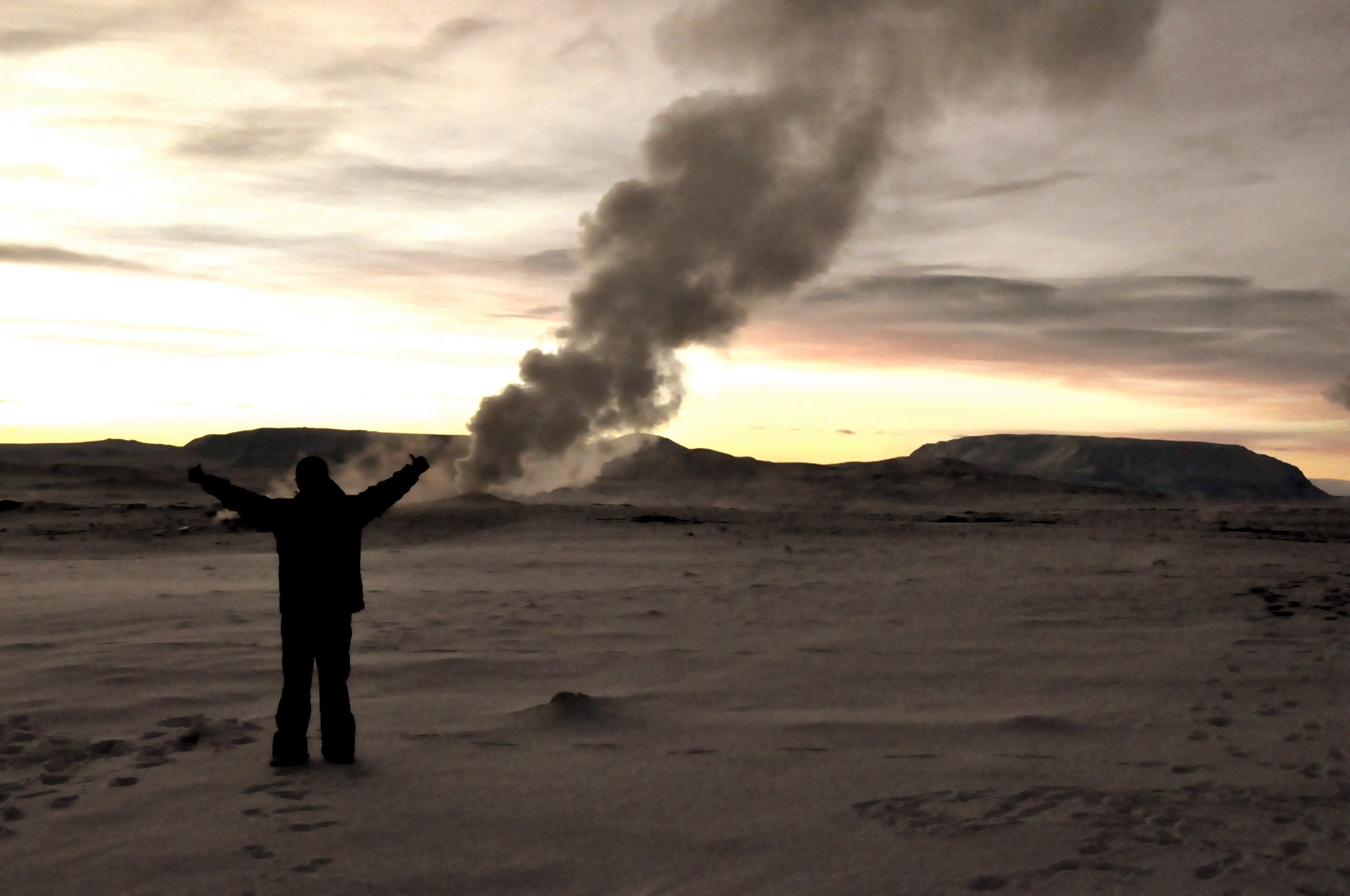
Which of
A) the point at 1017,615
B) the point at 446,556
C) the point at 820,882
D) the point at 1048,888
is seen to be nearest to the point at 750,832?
the point at 820,882

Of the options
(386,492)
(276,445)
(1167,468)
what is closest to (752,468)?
(1167,468)

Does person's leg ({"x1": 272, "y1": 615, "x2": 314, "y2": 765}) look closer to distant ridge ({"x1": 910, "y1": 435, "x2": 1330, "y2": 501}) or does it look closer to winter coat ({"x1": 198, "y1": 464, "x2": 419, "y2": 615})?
winter coat ({"x1": 198, "y1": 464, "x2": 419, "y2": 615})

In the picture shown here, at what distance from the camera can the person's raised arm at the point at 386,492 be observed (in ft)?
19.9

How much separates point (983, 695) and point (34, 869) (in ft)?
20.8

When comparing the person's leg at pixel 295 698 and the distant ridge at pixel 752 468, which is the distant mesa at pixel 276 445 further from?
the person's leg at pixel 295 698

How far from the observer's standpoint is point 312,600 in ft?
19.4

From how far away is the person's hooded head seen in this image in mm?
5945

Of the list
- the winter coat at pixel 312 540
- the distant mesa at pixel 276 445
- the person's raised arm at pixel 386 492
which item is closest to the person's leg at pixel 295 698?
Result: the winter coat at pixel 312 540

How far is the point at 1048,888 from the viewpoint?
14.2 feet

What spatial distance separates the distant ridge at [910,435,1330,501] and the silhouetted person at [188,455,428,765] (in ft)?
410

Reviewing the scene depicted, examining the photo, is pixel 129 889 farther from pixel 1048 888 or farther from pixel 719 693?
pixel 719 693

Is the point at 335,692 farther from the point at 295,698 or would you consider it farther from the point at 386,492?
the point at 386,492

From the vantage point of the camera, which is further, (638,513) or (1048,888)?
(638,513)

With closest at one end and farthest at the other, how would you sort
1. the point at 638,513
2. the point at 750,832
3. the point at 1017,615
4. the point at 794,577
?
the point at 750,832 < the point at 1017,615 < the point at 794,577 < the point at 638,513
